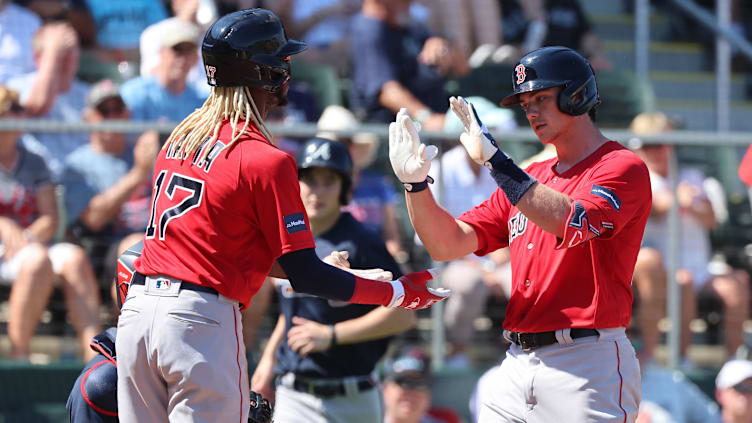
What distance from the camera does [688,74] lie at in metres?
10.8

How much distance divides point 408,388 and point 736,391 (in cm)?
196

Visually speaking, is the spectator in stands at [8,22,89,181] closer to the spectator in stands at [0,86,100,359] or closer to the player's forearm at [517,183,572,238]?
the spectator in stands at [0,86,100,359]

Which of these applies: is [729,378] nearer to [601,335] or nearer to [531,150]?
[531,150]

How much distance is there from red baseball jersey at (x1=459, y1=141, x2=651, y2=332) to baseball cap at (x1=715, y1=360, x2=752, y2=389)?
2.67m

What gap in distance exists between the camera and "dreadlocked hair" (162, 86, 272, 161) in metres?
3.32

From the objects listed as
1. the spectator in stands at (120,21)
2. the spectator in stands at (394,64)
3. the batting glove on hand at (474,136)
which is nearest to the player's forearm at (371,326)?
the batting glove on hand at (474,136)

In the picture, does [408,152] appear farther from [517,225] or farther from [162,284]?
[162,284]

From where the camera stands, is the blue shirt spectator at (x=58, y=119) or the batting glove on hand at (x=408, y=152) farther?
the blue shirt spectator at (x=58, y=119)

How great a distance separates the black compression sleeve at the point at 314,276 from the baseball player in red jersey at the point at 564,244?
21.6 inches

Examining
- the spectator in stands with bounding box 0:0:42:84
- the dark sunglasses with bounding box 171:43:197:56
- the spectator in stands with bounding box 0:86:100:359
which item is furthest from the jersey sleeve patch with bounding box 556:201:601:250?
the spectator in stands with bounding box 0:0:42:84

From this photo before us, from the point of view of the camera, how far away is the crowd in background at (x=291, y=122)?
6.15 metres

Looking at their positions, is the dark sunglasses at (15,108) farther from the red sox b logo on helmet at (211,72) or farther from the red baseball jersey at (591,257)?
the red baseball jersey at (591,257)

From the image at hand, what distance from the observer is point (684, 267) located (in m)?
6.50

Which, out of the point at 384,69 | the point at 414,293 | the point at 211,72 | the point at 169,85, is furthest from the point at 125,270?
the point at 384,69
